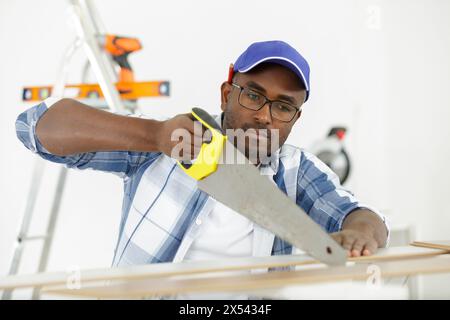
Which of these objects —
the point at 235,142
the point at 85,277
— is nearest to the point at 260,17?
the point at 235,142

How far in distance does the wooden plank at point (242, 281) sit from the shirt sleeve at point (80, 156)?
42 centimetres

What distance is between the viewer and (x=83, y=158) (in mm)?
1192

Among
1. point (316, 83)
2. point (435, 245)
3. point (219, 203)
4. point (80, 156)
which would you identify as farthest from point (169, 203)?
point (316, 83)

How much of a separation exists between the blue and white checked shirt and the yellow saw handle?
0.38 metres

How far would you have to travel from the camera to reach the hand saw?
2.88 ft

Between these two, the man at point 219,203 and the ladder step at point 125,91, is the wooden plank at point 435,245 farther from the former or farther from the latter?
the ladder step at point 125,91

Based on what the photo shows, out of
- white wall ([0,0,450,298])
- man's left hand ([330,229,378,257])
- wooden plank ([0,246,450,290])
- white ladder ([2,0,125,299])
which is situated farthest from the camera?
white wall ([0,0,450,298])

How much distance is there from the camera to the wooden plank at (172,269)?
0.81 m

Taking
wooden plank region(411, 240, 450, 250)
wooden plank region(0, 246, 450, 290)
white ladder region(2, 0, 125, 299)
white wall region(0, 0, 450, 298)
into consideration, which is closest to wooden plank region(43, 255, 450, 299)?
wooden plank region(0, 246, 450, 290)

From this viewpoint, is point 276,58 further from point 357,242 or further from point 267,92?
point 357,242

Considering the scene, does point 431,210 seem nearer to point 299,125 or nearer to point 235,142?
point 299,125

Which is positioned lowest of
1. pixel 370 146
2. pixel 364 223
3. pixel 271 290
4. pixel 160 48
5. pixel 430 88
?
pixel 271 290

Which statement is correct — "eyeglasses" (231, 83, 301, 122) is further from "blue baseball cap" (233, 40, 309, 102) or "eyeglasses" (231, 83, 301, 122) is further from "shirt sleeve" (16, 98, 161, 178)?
"shirt sleeve" (16, 98, 161, 178)

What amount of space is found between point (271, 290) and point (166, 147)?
0.38 metres
